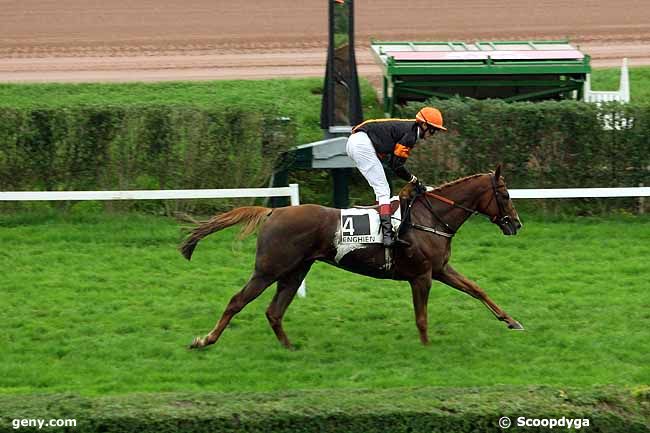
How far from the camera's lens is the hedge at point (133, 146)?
1168 cm

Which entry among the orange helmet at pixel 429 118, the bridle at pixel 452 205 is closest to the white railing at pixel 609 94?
the bridle at pixel 452 205

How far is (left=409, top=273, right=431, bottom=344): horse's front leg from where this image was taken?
857cm

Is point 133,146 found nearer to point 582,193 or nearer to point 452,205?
point 452,205

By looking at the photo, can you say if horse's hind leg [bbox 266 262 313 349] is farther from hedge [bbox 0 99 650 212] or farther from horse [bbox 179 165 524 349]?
hedge [bbox 0 99 650 212]

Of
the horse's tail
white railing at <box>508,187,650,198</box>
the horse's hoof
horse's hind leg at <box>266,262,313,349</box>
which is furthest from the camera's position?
white railing at <box>508,187,650,198</box>

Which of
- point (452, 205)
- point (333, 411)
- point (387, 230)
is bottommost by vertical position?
point (333, 411)

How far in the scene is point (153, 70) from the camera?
17656mm

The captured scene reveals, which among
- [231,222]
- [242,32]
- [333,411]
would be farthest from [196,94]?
[333,411]

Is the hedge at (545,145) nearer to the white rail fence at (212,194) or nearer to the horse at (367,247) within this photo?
the white rail fence at (212,194)

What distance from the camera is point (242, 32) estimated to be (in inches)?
789

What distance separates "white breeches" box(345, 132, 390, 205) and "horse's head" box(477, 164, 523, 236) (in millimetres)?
807

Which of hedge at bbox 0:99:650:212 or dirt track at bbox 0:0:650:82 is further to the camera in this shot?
dirt track at bbox 0:0:650:82

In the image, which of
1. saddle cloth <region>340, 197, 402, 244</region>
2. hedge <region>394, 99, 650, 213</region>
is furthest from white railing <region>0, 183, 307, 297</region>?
hedge <region>394, 99, 650, 213</region>

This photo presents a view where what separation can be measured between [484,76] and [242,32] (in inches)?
258
